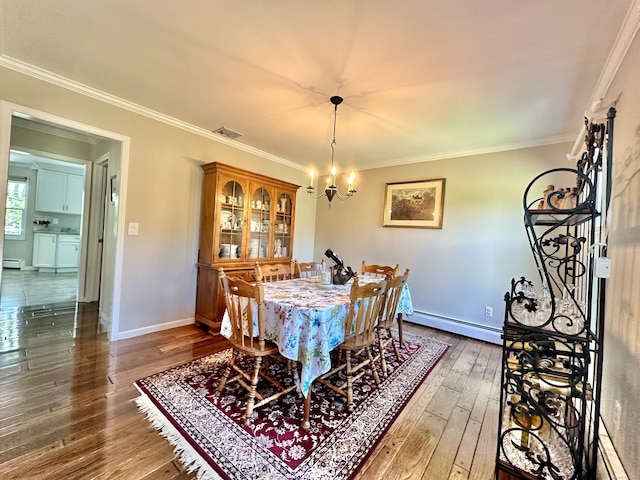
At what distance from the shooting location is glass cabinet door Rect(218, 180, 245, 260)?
3352 millimetres

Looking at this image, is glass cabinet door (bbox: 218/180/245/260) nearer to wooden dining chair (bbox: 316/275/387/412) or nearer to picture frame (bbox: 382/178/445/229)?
wooden dining chair (bbox: 316/275/387/412)

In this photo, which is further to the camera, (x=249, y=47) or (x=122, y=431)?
(x=249, y=47)

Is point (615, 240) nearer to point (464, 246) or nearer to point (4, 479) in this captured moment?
point (464, 246)

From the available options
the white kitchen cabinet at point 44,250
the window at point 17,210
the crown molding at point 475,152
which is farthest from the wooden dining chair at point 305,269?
the window at point 17,210

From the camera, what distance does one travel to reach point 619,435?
4.01 feet

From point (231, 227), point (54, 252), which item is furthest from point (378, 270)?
point (54, 252)

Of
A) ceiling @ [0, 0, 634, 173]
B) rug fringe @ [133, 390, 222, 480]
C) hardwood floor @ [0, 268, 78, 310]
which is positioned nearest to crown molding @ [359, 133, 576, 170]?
ceiling @ [0, 0, 634, 173]

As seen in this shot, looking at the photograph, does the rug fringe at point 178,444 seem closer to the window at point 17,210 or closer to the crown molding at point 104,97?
the crown molding at point 104,97

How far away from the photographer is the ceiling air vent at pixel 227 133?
3.27 metres

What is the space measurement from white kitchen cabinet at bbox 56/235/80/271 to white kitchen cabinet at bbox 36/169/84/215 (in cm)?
65

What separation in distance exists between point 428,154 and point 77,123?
3958mm

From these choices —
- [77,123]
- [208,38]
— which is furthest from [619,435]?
[77,123]

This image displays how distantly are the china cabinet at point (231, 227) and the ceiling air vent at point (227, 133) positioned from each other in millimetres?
447

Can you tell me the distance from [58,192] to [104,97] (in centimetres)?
558
